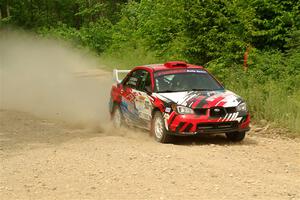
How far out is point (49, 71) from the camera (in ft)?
103

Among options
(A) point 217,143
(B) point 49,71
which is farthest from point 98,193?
(B) point 49,71

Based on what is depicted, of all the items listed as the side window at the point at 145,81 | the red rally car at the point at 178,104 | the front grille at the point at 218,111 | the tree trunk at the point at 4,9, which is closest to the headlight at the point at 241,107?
the red rally car at the point at 178,104

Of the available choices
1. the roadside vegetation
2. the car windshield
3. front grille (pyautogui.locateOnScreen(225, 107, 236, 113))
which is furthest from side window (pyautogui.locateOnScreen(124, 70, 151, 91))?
the roadside vegetation

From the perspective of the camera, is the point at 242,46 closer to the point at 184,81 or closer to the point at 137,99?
the point at 184,81

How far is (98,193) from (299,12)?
1414cm

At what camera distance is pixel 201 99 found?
40.3 feet

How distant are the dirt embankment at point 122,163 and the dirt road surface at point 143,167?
0.01 meters

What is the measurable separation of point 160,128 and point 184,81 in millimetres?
1328

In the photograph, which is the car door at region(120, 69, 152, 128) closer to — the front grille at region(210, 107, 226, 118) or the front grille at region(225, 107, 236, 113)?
the front grille at region(210, 107, 226, 118)

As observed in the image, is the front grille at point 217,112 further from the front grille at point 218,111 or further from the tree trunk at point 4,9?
the tree trunk at point 4,9

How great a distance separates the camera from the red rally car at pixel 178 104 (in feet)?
39.8

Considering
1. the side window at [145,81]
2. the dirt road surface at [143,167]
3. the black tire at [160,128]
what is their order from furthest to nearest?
the side window at [145,81] < the black tire at [160,128] < the dirt road surface at [143,167]

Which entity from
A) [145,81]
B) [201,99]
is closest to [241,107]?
[201,99]

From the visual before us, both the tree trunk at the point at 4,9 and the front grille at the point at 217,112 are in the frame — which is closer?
the front grille at the point at 217,112
